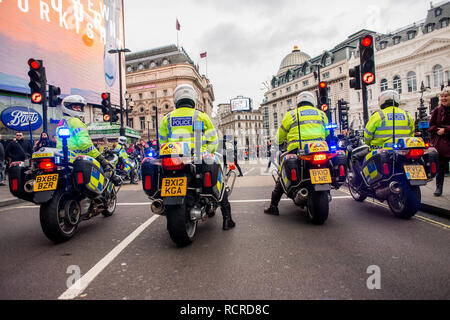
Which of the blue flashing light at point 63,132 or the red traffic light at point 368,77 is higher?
the red traffic light at point 368,77

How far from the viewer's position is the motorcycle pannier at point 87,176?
3924 millimetres

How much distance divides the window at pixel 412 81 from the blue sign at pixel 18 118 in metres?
49.6

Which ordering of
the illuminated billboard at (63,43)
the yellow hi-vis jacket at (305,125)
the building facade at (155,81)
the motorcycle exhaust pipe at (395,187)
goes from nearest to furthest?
the motorcycle exhaust pipe at (395,187) → the yellow hi-vis jacket at (305,125) → the illuminated billboard at (63,43) → the building facade at (155,81)

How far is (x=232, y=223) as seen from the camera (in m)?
4.25

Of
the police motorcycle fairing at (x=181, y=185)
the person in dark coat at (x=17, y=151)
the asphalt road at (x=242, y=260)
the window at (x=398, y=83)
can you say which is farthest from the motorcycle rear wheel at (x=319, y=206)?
the window at (x=398, y=83)

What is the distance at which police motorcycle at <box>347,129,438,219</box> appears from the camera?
4176mm

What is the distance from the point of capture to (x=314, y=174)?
4.01 meters

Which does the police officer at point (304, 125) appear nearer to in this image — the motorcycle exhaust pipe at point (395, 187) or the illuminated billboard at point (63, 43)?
the motorcycle exhaust pipe at point (395, 187)

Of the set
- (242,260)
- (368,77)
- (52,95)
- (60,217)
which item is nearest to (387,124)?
(368,77)

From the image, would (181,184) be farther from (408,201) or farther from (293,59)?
(293,59)

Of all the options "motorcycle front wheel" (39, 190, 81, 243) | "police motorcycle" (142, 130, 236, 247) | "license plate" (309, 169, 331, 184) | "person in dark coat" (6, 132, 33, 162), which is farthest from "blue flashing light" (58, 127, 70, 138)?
"person in dark coat" (6, 132, 33, 162)

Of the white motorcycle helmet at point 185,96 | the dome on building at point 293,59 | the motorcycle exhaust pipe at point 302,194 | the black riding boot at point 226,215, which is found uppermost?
the dome on building at point 293,59

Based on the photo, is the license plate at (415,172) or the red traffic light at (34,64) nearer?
the license plate at (415,172)
